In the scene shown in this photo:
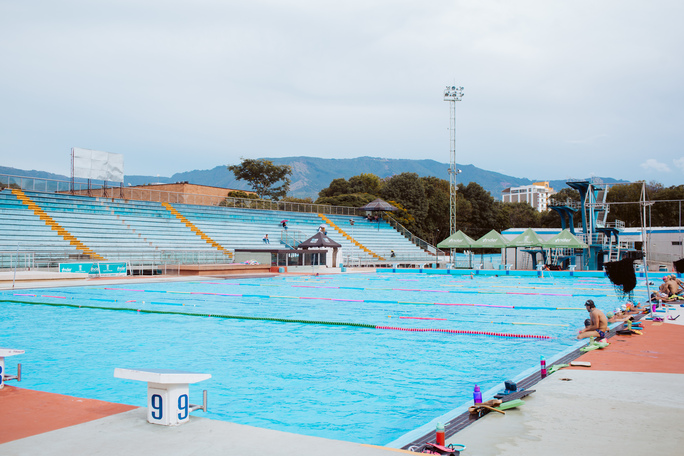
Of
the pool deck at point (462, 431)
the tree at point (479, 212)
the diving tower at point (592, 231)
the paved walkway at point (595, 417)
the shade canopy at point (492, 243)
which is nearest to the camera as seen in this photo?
the pool deck at point (462, 431)

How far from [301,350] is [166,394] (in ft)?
18.6

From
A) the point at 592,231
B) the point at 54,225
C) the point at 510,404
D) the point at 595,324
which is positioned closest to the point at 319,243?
the point at 54,225

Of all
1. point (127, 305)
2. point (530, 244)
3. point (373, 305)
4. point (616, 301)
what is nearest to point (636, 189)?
point (530, 244)

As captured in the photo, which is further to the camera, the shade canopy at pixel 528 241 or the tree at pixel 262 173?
the tree at pixel 262 173

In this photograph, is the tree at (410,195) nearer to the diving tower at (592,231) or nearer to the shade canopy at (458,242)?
the diving tower at (592,231)

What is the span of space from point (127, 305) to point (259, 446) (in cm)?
1372

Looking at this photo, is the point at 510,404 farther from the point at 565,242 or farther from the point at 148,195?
the point at 148,195

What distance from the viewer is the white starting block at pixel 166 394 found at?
4.24 m

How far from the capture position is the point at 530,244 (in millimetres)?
33500

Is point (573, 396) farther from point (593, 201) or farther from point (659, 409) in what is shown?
point (593, 201)

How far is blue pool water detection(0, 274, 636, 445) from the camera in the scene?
21.2ft

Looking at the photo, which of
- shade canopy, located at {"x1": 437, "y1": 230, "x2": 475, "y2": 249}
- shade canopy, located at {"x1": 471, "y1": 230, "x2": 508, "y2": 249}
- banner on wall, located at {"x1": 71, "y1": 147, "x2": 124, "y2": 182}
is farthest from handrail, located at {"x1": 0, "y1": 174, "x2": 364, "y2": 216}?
shade canopy, located at {"x1": 471, "y1": 230, "x2": 508, "y2": 249}

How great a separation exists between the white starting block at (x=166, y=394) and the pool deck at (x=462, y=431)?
0.09 meters

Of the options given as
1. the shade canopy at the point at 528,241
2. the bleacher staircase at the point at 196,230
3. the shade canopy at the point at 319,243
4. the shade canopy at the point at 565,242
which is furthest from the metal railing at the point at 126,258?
the shade canopy at the point at 565,242
